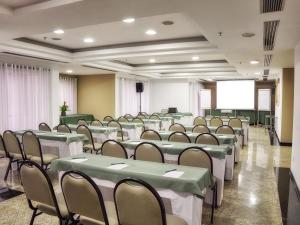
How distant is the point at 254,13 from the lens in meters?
3.11

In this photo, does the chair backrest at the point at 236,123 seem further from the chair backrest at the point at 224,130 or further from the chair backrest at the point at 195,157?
the chair backrest at the point at 195,157

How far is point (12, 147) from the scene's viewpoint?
190 inches

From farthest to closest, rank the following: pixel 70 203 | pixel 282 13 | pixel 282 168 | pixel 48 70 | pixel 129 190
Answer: pixel 48 70 < pixel 282 168 < pixel 282 13 < pixel 70 203 < pixel 129 190

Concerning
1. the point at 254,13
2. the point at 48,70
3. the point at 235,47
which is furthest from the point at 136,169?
the point at 48,70

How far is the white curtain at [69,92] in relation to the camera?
427 inches

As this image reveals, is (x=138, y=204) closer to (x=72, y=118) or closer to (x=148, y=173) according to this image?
(x=148, y=173)

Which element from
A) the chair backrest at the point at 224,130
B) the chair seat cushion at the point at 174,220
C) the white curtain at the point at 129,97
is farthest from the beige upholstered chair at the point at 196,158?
the white curtain at the point at 129,97

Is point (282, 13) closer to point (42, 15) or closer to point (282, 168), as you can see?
point (42, 15)

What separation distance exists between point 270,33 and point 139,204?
3.37 m

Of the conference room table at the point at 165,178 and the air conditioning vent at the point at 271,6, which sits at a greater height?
the air conditioning vent at the point at 271,6

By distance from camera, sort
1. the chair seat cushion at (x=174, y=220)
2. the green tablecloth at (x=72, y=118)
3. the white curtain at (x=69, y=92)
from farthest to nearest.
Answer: the white curtain at (x=69, y=92)
the green tablecloth at (x=72, y=118)
the chair seat cushion at (x=174, y=220)

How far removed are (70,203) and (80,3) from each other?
2.07m

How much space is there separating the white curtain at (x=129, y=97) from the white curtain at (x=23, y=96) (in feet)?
12.2

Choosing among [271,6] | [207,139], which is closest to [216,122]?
[207,139]
